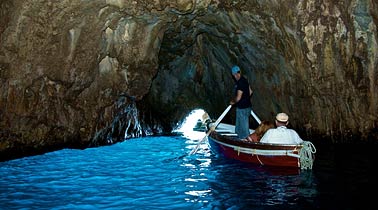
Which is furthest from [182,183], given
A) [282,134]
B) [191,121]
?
[191,121]

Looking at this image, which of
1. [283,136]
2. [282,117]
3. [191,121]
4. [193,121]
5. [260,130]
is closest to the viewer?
[282,117]

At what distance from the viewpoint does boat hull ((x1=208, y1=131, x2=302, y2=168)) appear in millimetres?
9453

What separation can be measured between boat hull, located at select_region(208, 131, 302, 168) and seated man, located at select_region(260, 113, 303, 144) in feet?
0.79

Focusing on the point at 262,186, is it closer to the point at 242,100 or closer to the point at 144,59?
the point at 242,100

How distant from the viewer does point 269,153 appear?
9836mm

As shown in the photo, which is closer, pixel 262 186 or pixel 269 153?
pixel 262 186

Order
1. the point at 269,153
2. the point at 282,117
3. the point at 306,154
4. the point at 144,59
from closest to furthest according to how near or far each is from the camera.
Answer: the point at 306,154
the point at 282,117
the point at 269,153
the point at 144,59

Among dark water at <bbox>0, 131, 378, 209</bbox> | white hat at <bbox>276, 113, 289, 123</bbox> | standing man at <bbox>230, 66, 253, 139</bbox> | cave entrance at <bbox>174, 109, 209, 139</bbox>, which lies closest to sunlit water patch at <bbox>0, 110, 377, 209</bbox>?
dark water at <bbox>0, 131, 378, 209</bbox>

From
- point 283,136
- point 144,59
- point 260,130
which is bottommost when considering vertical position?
point 283,136

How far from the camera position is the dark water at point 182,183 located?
700 centimetres

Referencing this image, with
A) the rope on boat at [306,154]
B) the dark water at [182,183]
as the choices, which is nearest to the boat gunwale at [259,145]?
the rope on boat at [306,154]

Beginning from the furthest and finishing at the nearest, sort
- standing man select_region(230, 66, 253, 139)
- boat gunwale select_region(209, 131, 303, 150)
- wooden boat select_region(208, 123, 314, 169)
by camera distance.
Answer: standing man select_region(230, 66, 253, 139) < boat gunwale select_region(209, 131, 303, 150) < wooden boat select_region(208, 123, 314, 169)

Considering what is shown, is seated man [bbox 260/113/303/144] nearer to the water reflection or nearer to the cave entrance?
the water reflection

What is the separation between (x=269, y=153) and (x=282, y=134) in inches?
23.1
